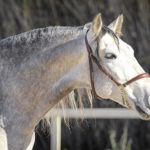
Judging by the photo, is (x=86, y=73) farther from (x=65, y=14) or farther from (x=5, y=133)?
(x=65, y=14)

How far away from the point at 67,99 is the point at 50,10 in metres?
3.33

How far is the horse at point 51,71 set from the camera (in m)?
2.25

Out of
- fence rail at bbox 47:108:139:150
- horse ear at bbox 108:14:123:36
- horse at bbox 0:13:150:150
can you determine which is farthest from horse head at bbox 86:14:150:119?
fence rail at bbox 47:108:139:150

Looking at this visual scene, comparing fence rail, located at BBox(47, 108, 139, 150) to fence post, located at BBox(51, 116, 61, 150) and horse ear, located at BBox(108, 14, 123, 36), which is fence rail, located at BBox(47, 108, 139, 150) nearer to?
fence post, located at BBox(51, 116, 61, 150)

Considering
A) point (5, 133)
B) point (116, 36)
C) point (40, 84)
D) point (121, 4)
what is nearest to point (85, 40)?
point (116, 36)

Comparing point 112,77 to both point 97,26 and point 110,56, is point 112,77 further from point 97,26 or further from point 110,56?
point 97,26

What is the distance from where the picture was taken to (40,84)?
2.32 metres

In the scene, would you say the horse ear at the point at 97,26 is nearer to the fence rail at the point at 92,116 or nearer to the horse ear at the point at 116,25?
the horse ear at the point at 116,25

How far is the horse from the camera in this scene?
225 centimetres

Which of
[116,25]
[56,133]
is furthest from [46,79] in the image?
[56,133]

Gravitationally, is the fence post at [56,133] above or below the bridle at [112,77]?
below

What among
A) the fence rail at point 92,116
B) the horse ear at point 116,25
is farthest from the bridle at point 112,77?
the fence rail at point 92,116

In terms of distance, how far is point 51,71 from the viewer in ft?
7.61

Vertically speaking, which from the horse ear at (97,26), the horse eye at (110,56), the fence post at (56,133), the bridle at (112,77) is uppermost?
the horse ear at (97,26)
